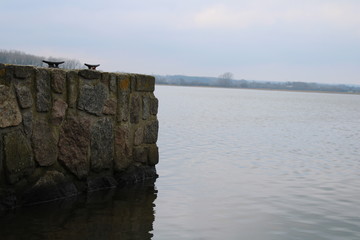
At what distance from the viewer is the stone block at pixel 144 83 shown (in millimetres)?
7684

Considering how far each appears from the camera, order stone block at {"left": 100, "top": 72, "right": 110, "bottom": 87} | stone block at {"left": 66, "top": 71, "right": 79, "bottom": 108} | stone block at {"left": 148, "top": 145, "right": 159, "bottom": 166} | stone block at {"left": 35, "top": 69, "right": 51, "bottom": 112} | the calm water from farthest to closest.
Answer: stone block at {"left": 148, "top": 145, "right": 159, "bottom": 166} < stone block at {"left": 100, "top": 72, "right": 110, "bottom": 87} < stone block at {"left": 66, "top": 71, "right": 79, "bottom": 108} < stone block at {"left": 35, "top": 69, "right": 51, "bottom": 112} < the calm water

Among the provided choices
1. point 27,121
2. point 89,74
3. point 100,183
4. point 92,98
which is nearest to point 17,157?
point 27,121

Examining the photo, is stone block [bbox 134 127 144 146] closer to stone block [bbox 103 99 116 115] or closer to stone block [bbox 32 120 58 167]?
stone block [bbox 103 99 116 115]

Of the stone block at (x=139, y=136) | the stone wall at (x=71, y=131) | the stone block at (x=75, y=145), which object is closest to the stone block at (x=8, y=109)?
the stone wall at (x=71, y=131)

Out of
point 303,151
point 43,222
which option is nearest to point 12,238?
point 43,222

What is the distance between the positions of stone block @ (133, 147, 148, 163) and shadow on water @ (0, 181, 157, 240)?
848 millimetres

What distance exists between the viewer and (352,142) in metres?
15.3

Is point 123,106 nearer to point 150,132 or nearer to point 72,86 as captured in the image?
point 150,132

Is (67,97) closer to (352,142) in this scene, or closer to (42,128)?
(42,128)

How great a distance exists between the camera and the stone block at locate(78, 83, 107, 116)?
6.60m

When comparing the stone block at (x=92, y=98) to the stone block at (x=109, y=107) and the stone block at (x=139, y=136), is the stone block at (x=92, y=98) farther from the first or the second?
the stone block at (x=139, y=136)

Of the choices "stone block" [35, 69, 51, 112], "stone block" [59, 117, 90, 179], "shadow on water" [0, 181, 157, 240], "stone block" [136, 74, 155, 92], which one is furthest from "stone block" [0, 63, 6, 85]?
"stone block" [136, 74, 155, 92]

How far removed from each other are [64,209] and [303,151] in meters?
8.13

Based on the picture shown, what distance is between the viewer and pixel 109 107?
708 centimetres
